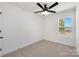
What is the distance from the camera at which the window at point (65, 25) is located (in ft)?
14.7

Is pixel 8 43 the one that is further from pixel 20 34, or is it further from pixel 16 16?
pixel 16 16

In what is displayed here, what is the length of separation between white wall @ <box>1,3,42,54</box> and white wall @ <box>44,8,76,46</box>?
137cm

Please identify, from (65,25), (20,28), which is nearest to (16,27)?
(20,28)

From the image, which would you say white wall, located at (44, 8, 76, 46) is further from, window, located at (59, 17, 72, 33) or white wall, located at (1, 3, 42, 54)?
white wall, located at (1, 3, 42, 54)

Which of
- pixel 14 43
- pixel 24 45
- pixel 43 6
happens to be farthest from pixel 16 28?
pixel 43 6

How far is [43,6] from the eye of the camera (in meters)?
2.81

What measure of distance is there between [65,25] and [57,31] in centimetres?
77

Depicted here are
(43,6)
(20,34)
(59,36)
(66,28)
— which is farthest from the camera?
(59,36)

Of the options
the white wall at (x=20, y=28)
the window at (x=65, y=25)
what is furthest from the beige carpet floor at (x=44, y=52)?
the window at (x=65, y=25)

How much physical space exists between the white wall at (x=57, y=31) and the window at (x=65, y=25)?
0.20 meters

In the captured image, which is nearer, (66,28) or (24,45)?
(24,45)

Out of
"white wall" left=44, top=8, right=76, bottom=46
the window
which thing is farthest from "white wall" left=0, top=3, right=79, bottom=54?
the window

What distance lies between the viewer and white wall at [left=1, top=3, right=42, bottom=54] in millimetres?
3046

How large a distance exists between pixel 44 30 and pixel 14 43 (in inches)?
112
